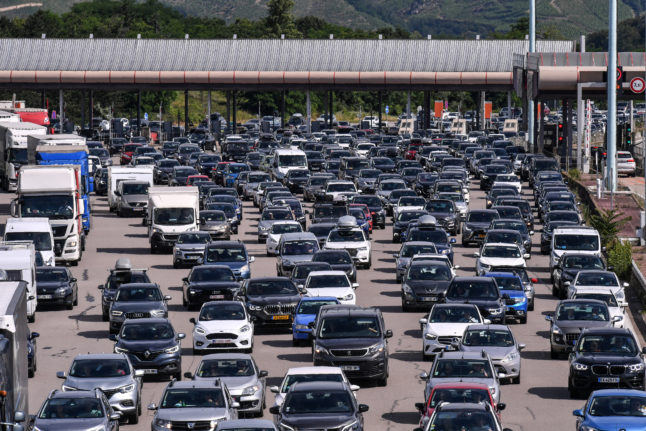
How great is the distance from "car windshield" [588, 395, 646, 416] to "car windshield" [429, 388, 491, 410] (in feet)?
6.17

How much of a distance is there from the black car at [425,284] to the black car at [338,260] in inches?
139

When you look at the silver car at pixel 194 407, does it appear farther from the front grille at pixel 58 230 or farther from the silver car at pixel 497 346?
the front grille at pixel 58 230

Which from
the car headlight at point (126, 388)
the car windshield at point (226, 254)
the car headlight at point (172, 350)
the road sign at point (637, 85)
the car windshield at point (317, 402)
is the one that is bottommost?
the car headlight at point (126, 388)

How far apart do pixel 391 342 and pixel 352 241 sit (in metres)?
13.4

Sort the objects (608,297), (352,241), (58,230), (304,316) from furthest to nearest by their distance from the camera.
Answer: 1. (58,230)
2. (352,241)
3. (608,297)
4. (304,316)

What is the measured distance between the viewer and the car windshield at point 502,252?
46.7 m

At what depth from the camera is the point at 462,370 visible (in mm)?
28812

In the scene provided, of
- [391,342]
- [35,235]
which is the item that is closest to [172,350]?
[391,342]

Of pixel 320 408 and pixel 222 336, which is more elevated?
pixel 320 408

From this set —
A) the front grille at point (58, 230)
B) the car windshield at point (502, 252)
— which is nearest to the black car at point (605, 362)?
the car windshield at point (502, 252)

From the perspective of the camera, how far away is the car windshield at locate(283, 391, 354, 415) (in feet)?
84.2

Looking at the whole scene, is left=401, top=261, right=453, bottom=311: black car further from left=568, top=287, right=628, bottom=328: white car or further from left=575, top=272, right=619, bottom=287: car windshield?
left=568, top=287, right=628, bottom=328: white car

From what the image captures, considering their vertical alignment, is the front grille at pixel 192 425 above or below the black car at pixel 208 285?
below

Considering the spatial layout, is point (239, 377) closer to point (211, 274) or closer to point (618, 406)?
point (618, 406)
